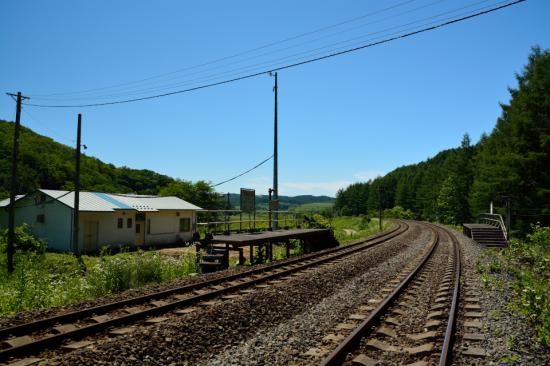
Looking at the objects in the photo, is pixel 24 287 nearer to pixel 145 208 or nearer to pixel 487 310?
pixel 487 310

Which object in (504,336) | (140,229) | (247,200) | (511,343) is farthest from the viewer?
(140,229)

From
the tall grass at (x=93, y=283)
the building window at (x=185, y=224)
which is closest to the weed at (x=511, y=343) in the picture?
the tall grass at (x=93, y=283)

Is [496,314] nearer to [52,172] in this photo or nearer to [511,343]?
[511,343]

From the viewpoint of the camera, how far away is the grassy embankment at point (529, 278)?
24.1ft

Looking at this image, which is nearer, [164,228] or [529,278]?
[529,278]

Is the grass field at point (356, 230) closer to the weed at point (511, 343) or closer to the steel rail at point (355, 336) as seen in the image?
the steel rail at point (355, 336)

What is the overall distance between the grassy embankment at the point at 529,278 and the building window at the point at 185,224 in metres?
24.0

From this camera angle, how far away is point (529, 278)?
990 centimetres

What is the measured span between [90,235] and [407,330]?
2585 cm

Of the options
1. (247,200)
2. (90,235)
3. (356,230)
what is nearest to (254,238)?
(247,200)

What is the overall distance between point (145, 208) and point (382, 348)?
27.9m

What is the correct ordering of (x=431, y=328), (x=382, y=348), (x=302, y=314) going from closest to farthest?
(x=382, y=348) < (x=431, y=328) < (x=302, y=314)

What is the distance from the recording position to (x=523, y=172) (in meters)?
25.7

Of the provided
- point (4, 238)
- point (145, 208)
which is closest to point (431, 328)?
point (4, 238)
